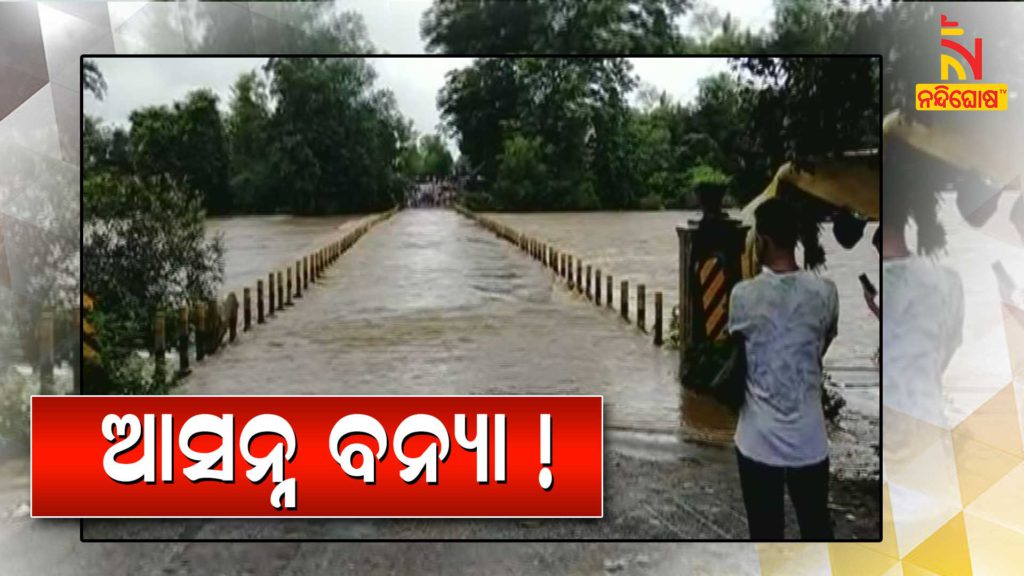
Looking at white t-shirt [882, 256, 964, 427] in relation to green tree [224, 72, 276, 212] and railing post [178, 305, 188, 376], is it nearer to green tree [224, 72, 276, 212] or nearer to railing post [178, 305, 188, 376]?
green tree [224, 72, 276, 212]

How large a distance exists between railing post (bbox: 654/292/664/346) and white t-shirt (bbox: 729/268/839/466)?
0.28 m

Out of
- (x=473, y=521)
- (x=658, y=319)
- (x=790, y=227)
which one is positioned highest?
(x=790, y=227)

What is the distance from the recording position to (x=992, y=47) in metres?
4.15

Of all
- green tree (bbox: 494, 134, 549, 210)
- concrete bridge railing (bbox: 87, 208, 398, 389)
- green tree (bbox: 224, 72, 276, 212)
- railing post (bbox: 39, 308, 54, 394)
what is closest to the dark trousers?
green tree (bbox: 494, 134, 549, 210)

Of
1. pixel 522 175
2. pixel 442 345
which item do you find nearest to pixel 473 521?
pixel 442 345

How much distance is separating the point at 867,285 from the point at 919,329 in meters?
0.27

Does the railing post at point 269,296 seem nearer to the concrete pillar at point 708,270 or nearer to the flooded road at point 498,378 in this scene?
the flooded road at point 498,378

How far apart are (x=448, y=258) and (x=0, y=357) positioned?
1.77 m

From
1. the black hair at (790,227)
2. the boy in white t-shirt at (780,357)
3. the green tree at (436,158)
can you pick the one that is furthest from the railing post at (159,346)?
the black hair at (790,227)

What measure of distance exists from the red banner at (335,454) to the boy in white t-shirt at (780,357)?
0.61 m

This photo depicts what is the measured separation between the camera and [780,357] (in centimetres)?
421

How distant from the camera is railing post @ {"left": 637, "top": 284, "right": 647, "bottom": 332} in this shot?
4.35m

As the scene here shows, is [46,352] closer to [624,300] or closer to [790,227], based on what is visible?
[624,300]

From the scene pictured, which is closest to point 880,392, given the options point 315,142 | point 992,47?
point 992,47
